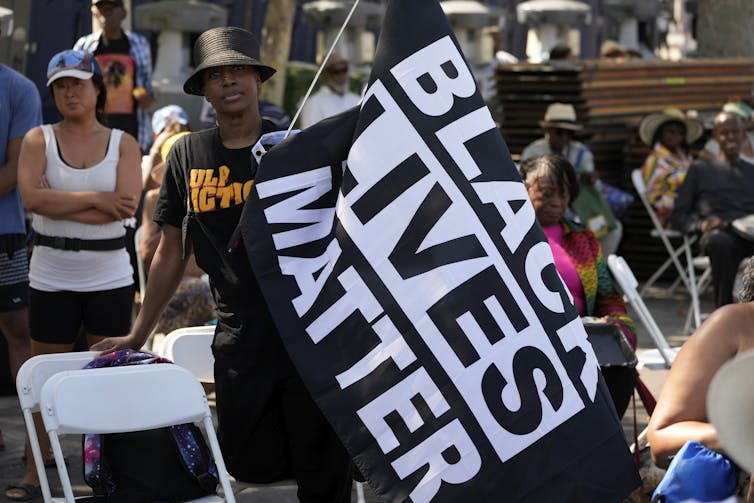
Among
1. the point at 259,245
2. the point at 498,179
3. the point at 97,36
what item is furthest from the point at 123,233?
the point at 97,36

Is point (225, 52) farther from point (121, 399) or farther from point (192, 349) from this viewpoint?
point (192, 349)

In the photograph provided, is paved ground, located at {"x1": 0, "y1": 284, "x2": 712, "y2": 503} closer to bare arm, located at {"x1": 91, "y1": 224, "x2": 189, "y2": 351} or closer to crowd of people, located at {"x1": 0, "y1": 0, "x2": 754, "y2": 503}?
crowd of people, located at {"x1": 0, "y1": 0, "x2": 754, "y2": 503}

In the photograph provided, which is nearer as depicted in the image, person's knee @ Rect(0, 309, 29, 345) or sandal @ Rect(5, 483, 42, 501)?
sandal @ Rect(5, 483, 42, 501)

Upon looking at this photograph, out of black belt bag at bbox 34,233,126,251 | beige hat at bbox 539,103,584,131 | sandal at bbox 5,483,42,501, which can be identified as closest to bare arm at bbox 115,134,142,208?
black belt bag at bbox 34,233,126,251

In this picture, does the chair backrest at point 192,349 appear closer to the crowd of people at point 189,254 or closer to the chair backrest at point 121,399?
the crowd of people at point 189,254

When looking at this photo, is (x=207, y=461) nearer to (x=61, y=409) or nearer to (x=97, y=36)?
(x=61, y=409)

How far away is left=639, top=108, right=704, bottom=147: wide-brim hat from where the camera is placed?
1162cm

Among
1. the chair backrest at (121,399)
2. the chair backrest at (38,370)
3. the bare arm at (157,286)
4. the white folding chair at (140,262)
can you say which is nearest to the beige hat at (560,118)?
the white folding chair at (140,262)

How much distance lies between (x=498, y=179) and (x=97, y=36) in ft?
19.7

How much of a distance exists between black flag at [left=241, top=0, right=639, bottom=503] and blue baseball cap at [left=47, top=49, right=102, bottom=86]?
6.05 ft

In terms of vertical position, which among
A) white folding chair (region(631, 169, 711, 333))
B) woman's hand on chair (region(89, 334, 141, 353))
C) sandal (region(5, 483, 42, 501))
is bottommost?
white folding chair (region(631, 169, 711, 333))

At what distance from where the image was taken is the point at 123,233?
5.78 metres

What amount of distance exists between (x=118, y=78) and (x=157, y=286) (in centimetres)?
516

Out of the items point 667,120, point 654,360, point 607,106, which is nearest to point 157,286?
point 654,360
